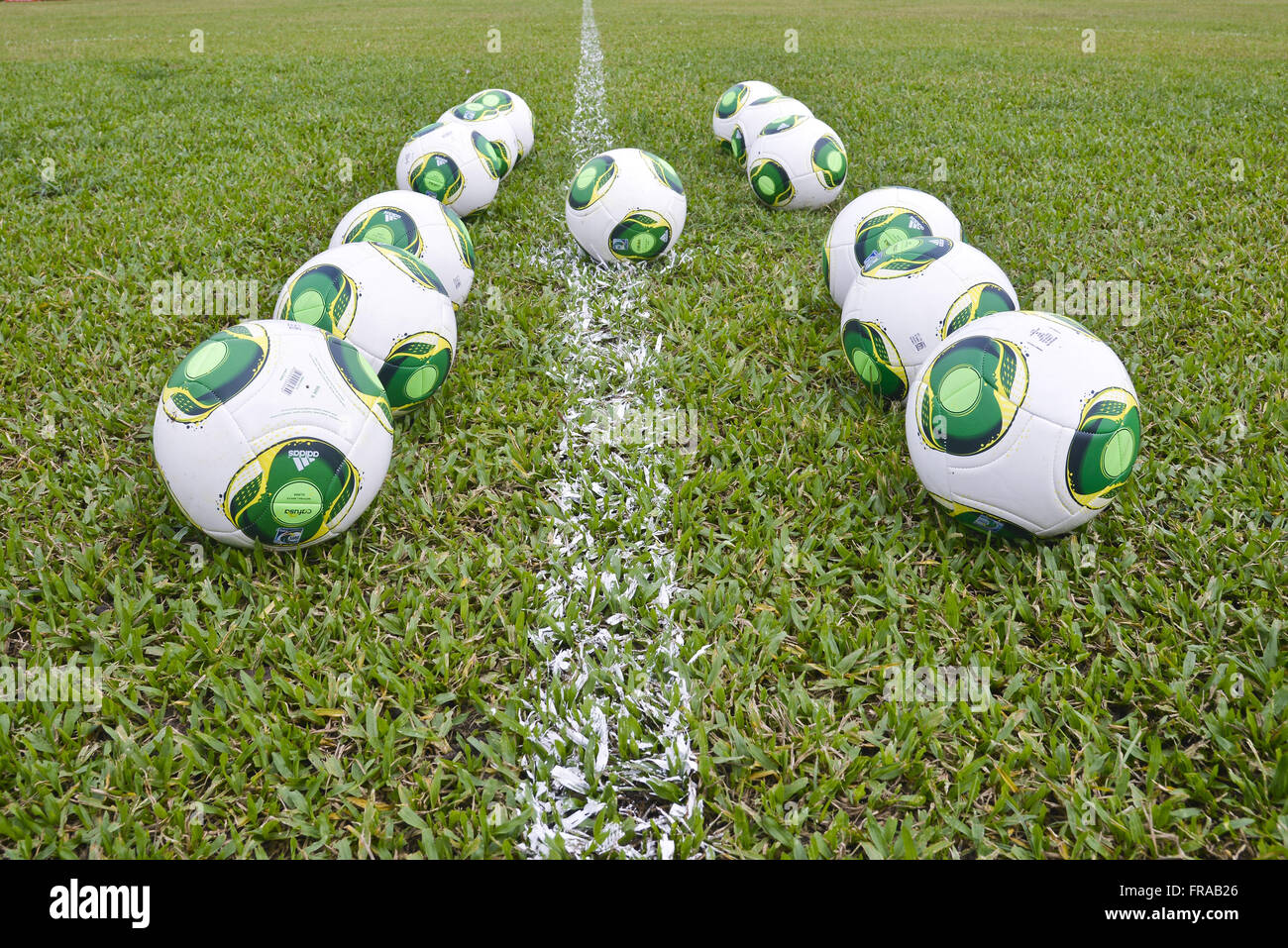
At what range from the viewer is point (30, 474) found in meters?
3.03

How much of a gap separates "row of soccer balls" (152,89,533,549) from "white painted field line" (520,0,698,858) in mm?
725

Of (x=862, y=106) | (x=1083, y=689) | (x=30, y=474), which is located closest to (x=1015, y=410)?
(x=1083, y=689)

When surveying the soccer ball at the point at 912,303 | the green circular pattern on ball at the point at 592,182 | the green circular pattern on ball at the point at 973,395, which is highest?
the green circular pattern on ball at the point at 592,182

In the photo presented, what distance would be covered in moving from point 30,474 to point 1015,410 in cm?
376

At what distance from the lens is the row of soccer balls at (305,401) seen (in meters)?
2.42

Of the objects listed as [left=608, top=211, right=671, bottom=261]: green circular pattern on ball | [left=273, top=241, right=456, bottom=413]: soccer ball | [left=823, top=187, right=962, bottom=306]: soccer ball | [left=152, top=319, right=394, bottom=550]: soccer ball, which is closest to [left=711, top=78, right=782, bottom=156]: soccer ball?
[left=608, top=211, right=671, bottom=261]: green circular pattern on ball

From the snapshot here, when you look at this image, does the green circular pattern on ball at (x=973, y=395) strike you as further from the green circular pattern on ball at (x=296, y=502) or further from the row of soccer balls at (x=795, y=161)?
the row of soccer balls at (x=795, y=161)

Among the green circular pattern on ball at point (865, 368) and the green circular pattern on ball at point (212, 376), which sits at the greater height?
the green circular pattern on ball at point (865, 368)

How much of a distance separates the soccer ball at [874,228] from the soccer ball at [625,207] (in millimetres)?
1094

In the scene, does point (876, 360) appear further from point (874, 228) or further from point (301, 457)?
point (301, 457)

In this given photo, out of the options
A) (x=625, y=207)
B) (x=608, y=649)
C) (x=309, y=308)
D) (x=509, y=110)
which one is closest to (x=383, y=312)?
(x=309, y=308)

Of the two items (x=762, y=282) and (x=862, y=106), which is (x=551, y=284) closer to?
(x=762, y=282)

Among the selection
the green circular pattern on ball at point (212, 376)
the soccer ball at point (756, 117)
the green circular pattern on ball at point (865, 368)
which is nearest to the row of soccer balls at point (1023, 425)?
the green circular pattern on ball at point (865, 368)

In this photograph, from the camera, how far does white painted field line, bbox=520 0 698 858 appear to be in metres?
1.94
